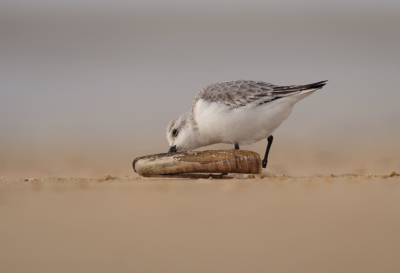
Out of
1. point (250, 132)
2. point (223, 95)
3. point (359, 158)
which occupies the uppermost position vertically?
point (223, 95)

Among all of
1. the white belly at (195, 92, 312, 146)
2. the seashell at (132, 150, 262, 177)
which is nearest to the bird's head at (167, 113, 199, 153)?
the white belly at (195, 92, 312, 146)

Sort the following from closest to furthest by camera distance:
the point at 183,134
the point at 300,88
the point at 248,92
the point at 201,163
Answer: the point at 201,163
the point at 300,88
the point at 248,92
the point at 183,134

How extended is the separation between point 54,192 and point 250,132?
7.57 feet

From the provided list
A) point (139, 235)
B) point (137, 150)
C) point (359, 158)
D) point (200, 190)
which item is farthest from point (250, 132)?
point (137, 150)

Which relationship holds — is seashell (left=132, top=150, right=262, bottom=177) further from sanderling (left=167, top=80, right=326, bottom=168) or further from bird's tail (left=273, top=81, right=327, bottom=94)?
bird's tail (left=273, top=81, right=327, bottom=94)

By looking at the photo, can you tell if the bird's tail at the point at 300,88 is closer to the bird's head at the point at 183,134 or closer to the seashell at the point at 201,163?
the seashell at the point at 201,163

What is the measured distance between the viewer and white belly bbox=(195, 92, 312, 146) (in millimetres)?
5977

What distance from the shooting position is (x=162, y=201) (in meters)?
4.45

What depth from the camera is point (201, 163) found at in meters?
5.59

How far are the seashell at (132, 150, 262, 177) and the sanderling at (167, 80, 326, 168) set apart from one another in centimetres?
43

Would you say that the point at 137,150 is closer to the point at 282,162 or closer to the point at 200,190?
the point at 282,162

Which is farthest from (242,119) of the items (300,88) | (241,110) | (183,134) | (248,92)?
(183,134)

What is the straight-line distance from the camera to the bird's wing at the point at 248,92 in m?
5.97

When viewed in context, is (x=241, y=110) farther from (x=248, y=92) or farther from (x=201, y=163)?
(x=201, y=163)
